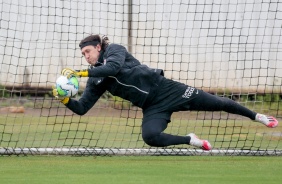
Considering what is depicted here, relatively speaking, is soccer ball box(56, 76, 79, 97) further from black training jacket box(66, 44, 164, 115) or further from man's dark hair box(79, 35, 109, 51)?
man's dark hair box(79, 35, 109, 51)

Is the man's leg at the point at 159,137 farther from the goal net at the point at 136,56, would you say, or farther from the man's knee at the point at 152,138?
the goal net at the point at 136,56

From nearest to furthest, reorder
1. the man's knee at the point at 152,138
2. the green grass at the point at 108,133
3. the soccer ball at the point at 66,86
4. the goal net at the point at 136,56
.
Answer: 1. the soccer ball at the point at 66,86
2. the man's knee at the point at 152,138
3. the green grass at the point at 108,133
4. the goal net at the point at 136,56

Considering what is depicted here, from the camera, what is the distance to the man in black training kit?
1098 centimetres

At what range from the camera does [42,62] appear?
1962cm

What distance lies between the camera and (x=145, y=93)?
36.3ft

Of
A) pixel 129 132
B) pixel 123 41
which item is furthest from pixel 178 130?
pixel 123 41

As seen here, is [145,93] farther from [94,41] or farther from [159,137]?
[94,41]

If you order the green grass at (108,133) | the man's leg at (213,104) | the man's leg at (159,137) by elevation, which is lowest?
the green grass at (108,133)
